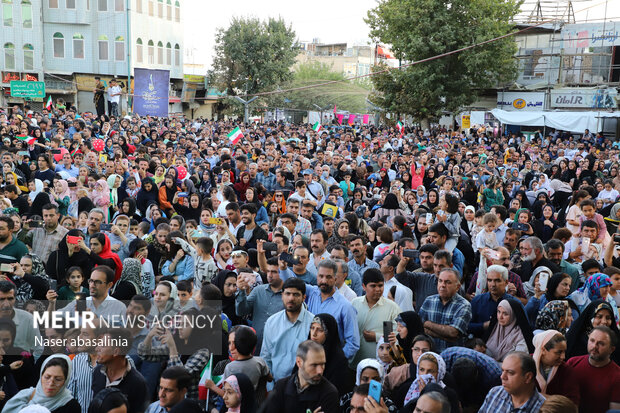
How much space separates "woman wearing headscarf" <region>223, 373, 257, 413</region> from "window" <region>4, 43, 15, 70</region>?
130 feet

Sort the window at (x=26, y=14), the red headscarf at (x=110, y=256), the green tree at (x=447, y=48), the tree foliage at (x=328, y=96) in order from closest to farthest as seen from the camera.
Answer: the red headscarf at (x=110, y=256), the green tree at (x=447, y=48), the window at (x=26, y=14), the tree foliage at (x=328, y=96)

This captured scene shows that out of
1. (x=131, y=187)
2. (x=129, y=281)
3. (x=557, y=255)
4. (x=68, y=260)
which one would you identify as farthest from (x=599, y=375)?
(x=131, y=187)

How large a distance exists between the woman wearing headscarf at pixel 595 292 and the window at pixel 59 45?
40.5 meters

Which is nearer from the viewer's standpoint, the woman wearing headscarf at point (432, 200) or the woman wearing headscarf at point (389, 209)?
the woman wearing headscarf at point (389, 209)

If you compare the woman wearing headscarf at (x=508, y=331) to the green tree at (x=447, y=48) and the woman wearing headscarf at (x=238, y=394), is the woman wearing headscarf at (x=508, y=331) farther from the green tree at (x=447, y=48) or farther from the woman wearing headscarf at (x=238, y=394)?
the green tree at (x=447, y=48)

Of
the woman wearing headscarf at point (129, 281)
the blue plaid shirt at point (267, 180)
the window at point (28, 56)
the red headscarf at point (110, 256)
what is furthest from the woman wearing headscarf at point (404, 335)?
the window at point (28, 56)

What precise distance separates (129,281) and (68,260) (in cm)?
89

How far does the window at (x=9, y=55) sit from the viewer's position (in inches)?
1521

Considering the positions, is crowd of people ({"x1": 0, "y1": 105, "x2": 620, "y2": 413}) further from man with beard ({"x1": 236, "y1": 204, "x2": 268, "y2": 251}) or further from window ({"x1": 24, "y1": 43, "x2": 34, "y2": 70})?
window ({"x1": 24, "y1": 43, "x2": 34, "y2": 70})

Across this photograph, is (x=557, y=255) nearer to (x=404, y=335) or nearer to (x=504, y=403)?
(x=404, y=335)

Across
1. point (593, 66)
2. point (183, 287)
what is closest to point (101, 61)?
point (593, 66)

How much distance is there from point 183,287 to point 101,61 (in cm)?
3854

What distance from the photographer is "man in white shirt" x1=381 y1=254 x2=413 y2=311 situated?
5621 mm

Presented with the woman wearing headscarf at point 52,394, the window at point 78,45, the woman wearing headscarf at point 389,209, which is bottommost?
the woman wearing headscarf at point 52,394
